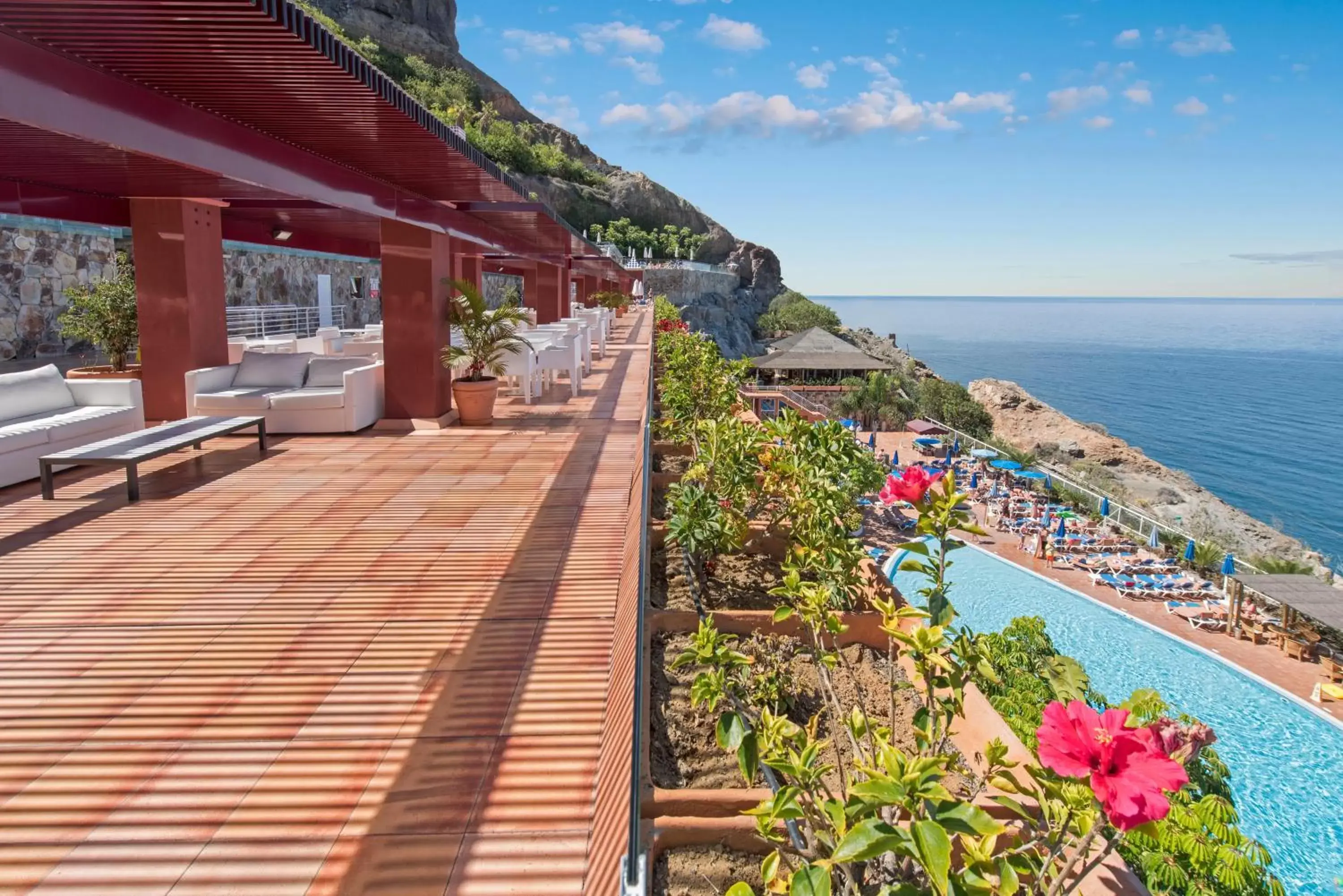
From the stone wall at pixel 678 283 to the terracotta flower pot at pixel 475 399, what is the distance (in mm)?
43911

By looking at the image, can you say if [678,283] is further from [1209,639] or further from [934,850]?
[934,850]

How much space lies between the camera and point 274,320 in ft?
55.1

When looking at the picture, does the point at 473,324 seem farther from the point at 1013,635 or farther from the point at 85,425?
the point at 1013,635

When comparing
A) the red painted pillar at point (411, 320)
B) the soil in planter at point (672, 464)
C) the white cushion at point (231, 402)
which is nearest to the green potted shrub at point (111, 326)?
the white cushion at point (231, 402)

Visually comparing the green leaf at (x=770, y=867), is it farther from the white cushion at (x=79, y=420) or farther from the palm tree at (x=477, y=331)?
the palm tree at (x=477, y=331)

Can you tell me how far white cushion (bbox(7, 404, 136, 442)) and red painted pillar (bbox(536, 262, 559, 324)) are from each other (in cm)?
1278

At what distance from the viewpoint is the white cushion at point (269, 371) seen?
7750 mm

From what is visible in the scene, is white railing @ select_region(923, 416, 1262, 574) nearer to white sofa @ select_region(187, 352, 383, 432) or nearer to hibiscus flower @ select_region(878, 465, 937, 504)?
white sofa @ select_region(187, 352, 383, 432)

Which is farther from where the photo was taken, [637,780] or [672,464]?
[672,464]

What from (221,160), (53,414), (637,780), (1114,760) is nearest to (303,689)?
(637,780)

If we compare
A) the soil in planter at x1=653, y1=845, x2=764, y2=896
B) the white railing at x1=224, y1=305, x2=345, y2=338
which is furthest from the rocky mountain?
the soil in planter at x1=653, y1=845, x2=764, y2=896

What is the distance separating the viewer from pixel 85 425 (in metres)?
6.05

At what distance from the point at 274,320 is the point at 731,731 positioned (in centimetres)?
1800

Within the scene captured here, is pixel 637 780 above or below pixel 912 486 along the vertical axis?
below
